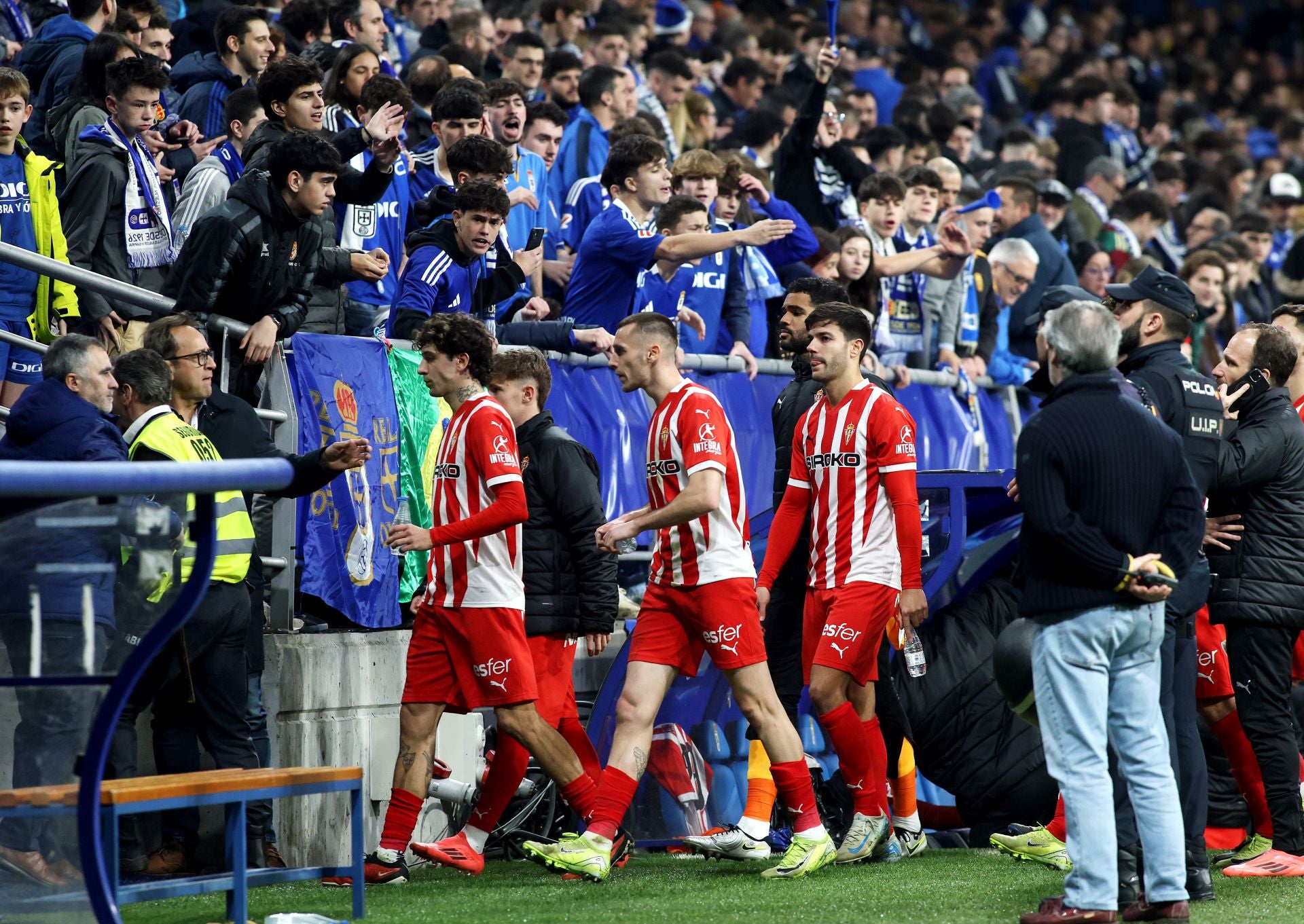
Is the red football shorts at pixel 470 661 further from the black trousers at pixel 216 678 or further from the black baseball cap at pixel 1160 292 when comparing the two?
the black baseball cap at pixel 1160 292

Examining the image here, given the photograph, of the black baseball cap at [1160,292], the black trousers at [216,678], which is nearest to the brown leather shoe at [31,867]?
the black trousers at [216,678]

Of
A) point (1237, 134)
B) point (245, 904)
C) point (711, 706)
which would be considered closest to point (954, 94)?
point (1237, 134)

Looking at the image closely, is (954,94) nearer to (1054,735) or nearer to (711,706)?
(711,706)

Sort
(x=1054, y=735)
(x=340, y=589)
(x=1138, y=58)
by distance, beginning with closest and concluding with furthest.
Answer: (x=1054, y=735) → (x=340, y=589) → (x=1138, y=58)

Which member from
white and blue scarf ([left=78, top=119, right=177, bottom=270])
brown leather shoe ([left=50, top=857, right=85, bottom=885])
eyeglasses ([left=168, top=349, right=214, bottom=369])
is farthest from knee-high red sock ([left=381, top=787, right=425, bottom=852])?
white and blue scarf ([left=78, top=119, right=177, bottom=270])

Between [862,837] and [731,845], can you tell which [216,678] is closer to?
[731,845]

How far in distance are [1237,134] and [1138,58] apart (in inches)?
97.6

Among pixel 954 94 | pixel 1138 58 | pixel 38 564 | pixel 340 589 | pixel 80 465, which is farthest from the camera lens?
pixel 1138 58

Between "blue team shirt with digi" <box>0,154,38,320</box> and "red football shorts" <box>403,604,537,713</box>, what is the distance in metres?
2.55

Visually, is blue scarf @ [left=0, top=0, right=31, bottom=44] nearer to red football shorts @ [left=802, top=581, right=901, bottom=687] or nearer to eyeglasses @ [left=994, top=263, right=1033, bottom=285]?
red football shorts @ [left=802, top=581, right=901, bottom=687]

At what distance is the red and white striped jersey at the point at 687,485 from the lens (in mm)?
7367

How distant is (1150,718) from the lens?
5.95 metres

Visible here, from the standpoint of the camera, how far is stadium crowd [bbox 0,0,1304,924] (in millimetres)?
6000

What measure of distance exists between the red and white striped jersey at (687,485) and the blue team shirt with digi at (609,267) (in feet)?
7.43
